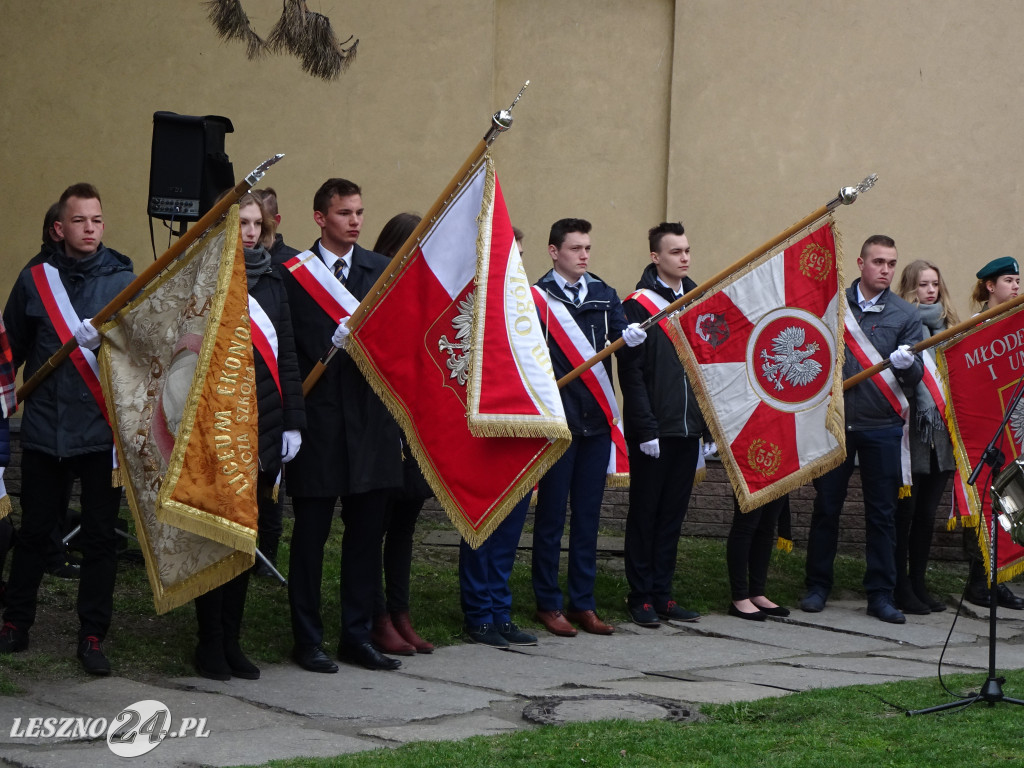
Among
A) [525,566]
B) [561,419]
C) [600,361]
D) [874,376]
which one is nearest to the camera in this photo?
[561,419]

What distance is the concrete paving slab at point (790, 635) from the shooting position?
7.39 metres

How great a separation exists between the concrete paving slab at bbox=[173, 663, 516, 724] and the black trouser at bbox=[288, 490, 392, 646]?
0.20 m

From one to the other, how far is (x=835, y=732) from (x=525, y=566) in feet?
13.5

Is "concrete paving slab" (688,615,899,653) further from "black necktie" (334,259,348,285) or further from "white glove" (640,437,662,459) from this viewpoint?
"black necktie" (334,259,348,285)

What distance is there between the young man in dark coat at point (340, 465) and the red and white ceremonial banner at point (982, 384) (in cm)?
277

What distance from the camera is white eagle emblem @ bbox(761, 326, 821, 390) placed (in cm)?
753

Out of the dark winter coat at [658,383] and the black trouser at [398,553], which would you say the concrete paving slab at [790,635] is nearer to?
the dark winter coat at [658,383]

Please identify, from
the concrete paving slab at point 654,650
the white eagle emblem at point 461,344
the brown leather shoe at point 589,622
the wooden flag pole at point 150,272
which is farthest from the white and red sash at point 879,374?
the wooden flag pole at point 150,272

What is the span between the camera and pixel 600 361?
24.3ft

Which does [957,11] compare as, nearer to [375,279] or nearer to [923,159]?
[923,159]

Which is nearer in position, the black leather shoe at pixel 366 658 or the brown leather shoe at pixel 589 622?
the black leather shoe at pixel 366 658

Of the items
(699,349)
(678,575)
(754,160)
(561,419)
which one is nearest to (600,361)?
(699,349)

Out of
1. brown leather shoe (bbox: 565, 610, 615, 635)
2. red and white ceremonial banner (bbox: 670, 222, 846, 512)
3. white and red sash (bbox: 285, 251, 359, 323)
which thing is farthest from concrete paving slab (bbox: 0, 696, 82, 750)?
red and white ceremonial banner (bbox: 670, 222, 846, 512)

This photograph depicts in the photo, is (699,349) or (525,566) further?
(525,566)
